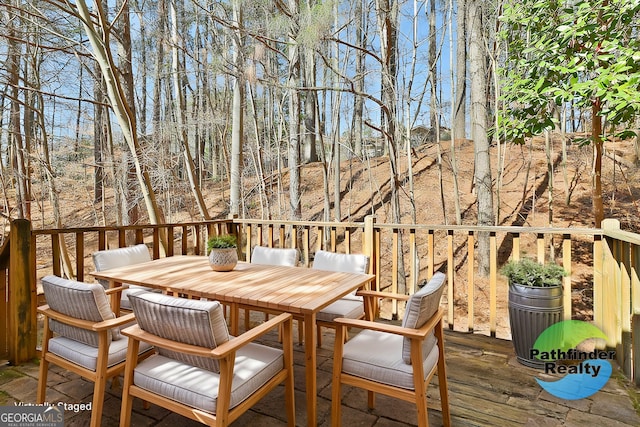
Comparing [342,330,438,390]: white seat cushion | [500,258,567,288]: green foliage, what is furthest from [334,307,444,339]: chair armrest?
[500,258,567,288]: green foliage

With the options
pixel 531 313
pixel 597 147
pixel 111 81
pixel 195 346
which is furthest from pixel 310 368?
pixel 111 81

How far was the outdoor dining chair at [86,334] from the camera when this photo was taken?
1730 mm

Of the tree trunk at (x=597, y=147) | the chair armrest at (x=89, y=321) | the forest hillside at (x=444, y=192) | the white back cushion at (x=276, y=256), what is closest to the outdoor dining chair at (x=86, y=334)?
the chair armrest at (x=89, y=321)

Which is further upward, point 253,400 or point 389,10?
point 389,10

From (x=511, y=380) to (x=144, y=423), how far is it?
7.71 ft

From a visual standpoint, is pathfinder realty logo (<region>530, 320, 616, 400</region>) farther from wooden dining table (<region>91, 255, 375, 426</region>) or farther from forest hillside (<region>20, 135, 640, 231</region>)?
forest hillside (<region>20, 135, 640, 231</region>)

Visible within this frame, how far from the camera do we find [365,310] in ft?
8.30

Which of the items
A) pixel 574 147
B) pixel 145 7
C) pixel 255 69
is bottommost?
pixel 574 147

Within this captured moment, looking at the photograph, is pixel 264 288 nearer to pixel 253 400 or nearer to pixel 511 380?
pixel 253 400

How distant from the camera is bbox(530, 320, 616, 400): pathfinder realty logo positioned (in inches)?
96.5

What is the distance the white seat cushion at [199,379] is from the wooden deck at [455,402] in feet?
1.53

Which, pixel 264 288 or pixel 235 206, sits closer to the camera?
pixel 264 288

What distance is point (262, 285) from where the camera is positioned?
228 centimetres

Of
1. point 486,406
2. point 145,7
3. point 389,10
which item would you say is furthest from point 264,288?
point 145,7
